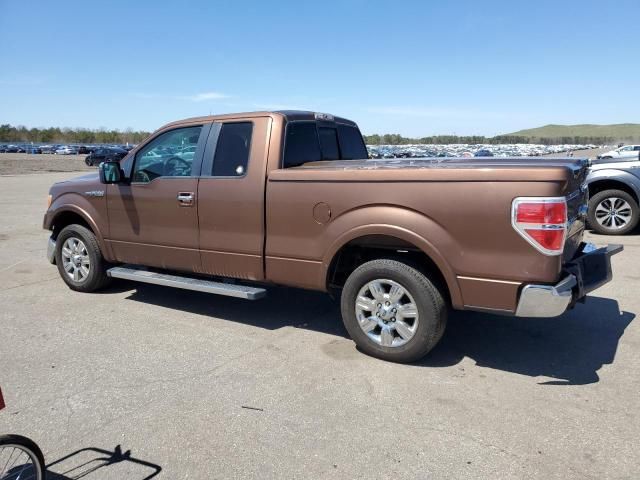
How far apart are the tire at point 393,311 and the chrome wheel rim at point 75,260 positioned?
3428 millimetres

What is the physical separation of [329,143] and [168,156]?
1.67 metres

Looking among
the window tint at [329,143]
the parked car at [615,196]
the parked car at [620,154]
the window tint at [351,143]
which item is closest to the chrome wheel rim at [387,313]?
the window tint at [329,143]

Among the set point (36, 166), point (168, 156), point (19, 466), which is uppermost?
point (168, 156)

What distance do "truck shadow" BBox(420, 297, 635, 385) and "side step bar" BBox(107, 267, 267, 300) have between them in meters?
1.61

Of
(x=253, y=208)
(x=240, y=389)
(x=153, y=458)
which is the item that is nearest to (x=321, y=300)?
(x=253, y=208)

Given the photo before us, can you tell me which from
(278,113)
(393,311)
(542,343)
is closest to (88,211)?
(278,113)

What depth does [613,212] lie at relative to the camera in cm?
958

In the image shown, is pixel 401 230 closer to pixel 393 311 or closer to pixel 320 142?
pixel 393 311

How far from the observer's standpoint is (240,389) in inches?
147

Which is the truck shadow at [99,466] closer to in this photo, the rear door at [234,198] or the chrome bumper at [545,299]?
the rear door at [234,198]

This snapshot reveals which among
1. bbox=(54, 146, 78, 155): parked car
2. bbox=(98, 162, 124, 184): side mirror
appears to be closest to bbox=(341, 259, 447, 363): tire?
bbox=(98, 162, 124, 184): side mirror

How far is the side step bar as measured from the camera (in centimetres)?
468

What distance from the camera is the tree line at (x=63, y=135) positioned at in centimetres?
13275

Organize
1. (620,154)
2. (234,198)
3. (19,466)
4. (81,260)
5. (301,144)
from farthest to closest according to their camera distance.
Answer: (620,154) → (81,260) → (301,144) → (234,198) → (19,466)
